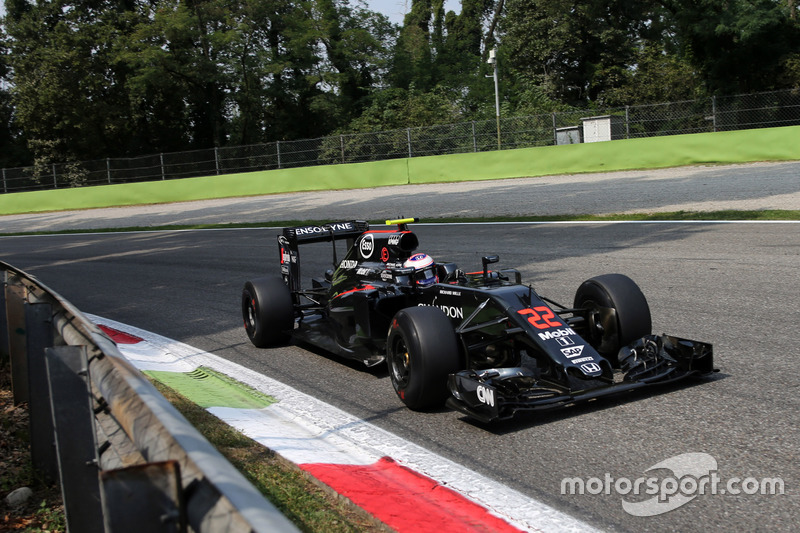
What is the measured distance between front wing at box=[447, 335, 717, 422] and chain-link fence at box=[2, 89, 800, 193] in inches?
795

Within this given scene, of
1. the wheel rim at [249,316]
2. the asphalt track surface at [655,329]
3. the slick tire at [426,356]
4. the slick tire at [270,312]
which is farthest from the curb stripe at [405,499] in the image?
the wheel rim at [249,316]

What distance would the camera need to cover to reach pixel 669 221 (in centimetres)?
1360

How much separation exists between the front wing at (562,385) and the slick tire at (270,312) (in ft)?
9.13

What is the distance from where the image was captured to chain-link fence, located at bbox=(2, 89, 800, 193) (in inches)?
919

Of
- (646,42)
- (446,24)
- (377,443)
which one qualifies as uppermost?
(446,24)

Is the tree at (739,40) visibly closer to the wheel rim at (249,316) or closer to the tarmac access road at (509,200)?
the tarmac access road at (509,200)

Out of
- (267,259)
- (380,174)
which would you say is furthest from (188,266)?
(380,174)

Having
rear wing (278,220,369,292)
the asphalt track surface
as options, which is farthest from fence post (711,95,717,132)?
rear wing (278,220,369,292)

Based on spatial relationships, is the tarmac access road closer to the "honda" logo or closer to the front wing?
the front wing

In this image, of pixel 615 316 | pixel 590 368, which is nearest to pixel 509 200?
pixel 615 316

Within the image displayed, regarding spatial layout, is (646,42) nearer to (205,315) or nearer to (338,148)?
(338,148)

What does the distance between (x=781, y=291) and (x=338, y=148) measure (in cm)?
2303

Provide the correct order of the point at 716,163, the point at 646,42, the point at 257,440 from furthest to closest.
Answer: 1. the point at 646,42
2. the point at 716,163
3. the point at 257,440

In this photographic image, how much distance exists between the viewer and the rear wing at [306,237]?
811 centimetres
